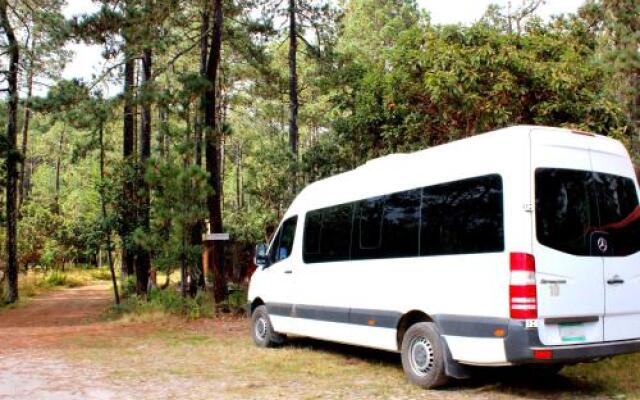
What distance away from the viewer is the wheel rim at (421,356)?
744 cm

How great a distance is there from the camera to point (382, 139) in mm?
16000

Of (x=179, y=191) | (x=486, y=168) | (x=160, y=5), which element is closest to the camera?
(x=486, y=168)

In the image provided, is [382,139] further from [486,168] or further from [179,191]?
[486,168]

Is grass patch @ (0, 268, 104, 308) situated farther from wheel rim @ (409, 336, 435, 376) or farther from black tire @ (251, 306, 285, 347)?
wheel rim @ (409, 336, 435, 376)

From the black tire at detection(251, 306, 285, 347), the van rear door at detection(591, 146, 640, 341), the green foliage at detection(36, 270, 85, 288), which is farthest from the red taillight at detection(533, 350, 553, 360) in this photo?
the green foliage at detection(36, 270, 85, 288)

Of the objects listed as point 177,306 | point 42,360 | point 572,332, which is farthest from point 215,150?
point 572,332

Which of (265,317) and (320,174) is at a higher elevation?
(320,174)

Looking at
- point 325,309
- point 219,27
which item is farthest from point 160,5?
point 325,309

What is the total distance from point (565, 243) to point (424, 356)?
→ 207cm

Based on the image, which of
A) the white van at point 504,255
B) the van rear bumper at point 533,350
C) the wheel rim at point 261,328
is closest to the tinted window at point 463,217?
the white van at point 504,255

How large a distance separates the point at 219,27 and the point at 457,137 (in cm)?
689

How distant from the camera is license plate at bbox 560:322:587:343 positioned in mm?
6500

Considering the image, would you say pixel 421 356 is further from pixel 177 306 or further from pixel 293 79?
pixel 293 79

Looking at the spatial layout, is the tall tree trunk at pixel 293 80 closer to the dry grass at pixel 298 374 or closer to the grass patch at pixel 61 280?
the dry grass at pixel 298 374
